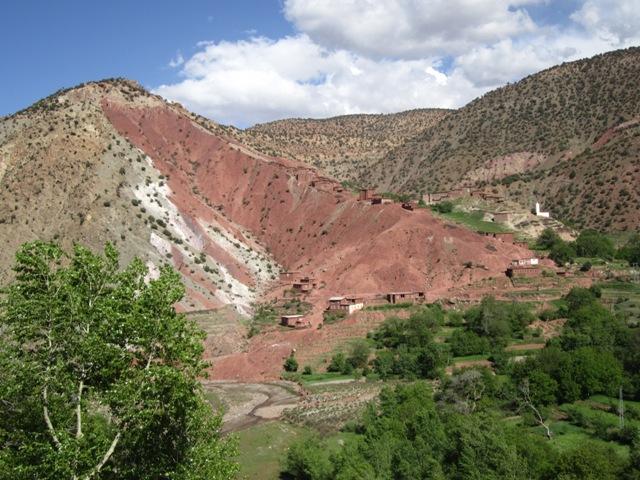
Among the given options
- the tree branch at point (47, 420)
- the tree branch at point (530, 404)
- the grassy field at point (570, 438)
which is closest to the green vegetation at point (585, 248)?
the tree branch at point (530, 404)

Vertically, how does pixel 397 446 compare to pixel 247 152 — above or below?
below

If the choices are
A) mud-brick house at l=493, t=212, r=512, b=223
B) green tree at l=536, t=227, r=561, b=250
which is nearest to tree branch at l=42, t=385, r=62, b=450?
green tree at l=536, t=227, r=561, b=250

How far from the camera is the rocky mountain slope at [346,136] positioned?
126875 millimetres

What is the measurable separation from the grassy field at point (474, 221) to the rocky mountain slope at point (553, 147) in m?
20.4

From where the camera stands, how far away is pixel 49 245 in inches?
492

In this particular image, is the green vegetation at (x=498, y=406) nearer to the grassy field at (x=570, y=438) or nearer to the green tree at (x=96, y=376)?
the grassy field at (x=570, y=438)

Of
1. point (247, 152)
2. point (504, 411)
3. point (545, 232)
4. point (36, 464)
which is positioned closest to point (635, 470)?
point (504, 411)

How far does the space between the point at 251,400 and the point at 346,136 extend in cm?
10813

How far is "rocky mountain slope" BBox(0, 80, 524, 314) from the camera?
5691 centimetres

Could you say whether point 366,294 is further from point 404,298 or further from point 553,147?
point 553,147

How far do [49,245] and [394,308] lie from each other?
4218 cm

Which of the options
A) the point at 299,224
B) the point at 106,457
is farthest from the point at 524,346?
the point at 106,457

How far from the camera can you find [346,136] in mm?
143500

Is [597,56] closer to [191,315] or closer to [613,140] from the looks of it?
[613,140]
